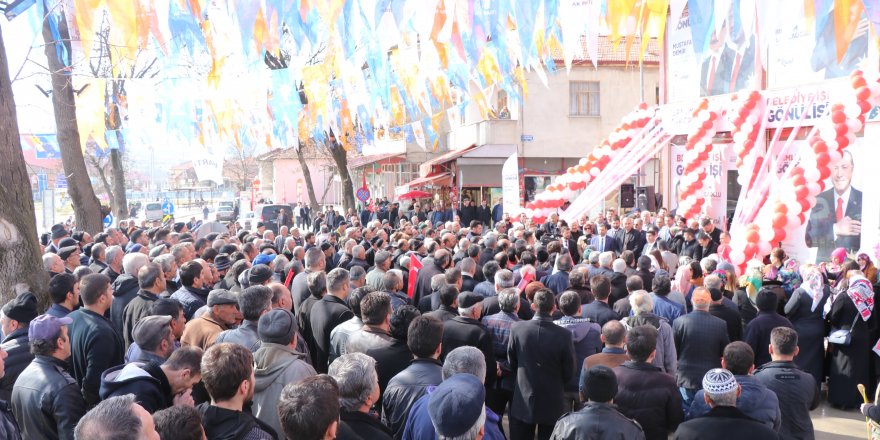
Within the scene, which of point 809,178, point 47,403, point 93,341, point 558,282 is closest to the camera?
point 47,403

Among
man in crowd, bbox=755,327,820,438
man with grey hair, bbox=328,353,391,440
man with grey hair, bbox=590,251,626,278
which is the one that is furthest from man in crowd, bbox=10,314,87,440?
man with grey hair, bbox=590,251,626,278

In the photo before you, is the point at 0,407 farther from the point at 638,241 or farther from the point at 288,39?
the point at 288,39

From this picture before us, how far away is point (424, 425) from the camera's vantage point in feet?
12.2

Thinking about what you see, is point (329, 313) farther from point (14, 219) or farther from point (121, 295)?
point (14, 219)

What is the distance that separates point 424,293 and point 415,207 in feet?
60.1

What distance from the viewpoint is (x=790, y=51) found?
16.1 metres

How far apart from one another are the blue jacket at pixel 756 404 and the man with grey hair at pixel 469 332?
5.39 feet

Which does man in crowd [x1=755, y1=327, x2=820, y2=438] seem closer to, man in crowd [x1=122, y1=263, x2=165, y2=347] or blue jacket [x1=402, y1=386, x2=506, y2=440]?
blue jacket [x1=402, y1=386, x2=506, y2=440]

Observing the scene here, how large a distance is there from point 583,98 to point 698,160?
557 inches

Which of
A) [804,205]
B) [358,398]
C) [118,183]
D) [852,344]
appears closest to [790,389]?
[358,398]

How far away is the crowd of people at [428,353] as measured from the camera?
3.39m

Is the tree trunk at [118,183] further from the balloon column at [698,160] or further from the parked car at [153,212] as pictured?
the balloon column at [698,160]

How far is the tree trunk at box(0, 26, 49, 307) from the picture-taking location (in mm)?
6523

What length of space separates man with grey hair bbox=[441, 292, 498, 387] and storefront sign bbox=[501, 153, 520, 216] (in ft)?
37.8
